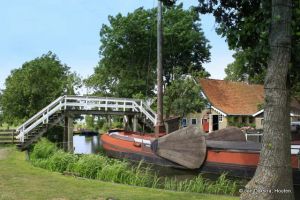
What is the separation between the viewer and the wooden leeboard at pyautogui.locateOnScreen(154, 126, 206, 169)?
1994 centimetres

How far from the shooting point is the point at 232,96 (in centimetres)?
5075

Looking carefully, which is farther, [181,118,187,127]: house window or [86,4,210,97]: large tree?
[86,4,210,97]: large tree

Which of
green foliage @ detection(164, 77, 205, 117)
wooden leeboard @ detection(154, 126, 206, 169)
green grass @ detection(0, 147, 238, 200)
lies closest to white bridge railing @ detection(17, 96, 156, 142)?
green foliage @ detection(164, 77, 205, 117)

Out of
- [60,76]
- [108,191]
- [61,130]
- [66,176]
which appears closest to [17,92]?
[60,76]

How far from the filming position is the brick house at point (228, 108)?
47.1 m

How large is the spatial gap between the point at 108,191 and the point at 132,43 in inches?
1878

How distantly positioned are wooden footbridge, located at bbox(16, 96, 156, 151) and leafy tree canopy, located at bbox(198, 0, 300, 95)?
705 inches

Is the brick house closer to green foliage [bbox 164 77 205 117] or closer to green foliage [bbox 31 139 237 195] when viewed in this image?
green foliage [bbox 164 77 205 117]

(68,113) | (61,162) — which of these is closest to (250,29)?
(61,162)

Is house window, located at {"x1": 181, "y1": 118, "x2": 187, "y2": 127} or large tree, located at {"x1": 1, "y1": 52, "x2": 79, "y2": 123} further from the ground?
large tree, located at {"x1": 1, "y1": 52, "x2": 79, "y2": 123}

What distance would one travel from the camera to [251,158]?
61.1 ft

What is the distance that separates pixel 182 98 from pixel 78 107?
45.3 ft

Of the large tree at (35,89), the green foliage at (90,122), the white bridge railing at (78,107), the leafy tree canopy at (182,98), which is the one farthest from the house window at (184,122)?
the green foliage at (90,122)

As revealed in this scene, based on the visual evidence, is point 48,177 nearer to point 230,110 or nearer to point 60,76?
point 60,76
